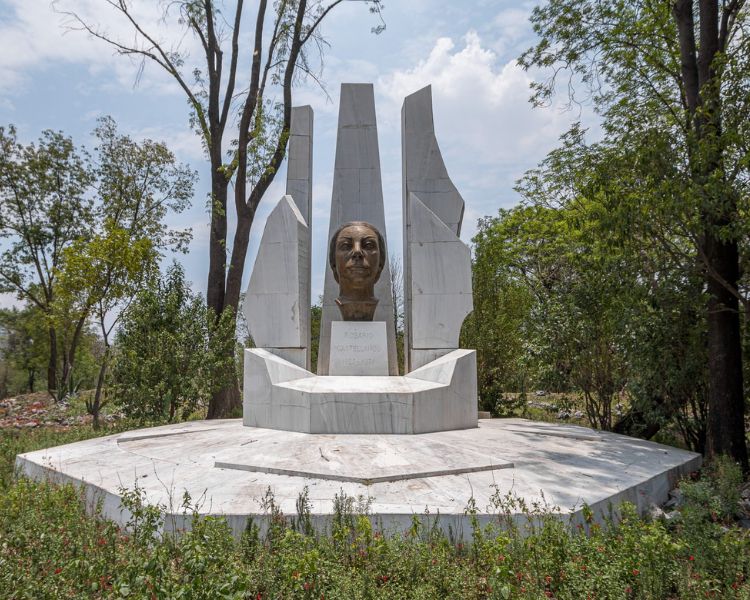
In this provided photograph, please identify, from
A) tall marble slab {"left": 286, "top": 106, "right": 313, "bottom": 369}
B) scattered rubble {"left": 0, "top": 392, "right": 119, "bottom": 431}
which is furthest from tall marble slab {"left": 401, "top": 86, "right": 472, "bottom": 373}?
scattered rubble {"left": 0, "top": 392, "right": 119, "bottom": 431}

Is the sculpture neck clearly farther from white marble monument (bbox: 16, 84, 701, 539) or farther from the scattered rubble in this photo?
the scattered rubble

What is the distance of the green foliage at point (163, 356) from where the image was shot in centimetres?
1091

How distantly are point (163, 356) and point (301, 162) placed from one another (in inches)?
202

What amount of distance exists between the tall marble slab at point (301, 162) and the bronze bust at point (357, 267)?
107 cm

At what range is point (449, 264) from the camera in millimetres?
9430

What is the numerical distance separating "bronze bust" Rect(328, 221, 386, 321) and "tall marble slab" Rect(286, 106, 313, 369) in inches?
42.0

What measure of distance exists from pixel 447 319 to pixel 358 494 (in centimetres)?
526

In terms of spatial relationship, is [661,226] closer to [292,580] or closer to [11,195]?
[292,580]

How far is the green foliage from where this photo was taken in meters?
10.9

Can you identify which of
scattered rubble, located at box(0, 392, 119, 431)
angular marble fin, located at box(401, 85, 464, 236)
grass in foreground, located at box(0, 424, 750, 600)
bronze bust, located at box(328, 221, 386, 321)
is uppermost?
angular marble fin, located at box(401, 85, 464, 236)

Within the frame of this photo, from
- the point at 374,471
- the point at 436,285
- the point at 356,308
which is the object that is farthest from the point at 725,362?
the point at 356,308

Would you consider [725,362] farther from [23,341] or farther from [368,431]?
[23,341]

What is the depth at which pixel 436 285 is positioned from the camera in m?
9.41

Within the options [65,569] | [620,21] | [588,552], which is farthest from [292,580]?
[620,21]
